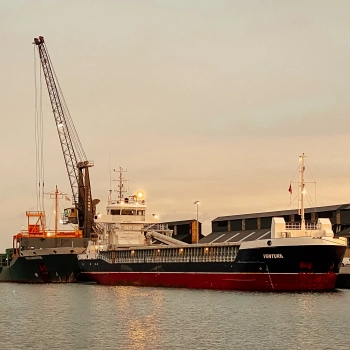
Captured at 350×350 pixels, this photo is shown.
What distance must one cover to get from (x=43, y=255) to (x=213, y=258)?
111 feet

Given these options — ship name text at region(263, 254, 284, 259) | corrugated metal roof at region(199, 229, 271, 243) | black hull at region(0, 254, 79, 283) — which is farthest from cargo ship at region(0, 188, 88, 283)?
ship name text at region(263, 254, 284, 259)

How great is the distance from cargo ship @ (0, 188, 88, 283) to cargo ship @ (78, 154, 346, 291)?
2623 millimetres

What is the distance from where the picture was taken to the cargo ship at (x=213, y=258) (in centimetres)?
7006

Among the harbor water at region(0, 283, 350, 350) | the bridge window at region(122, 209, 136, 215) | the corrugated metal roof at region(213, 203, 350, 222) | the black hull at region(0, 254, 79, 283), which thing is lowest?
the harbor water at region(0, 283, 350, 350)

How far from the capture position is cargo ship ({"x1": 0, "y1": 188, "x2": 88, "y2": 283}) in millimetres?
104375

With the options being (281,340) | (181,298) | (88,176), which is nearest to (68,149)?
(88,176)

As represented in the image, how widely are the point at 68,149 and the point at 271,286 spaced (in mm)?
59774

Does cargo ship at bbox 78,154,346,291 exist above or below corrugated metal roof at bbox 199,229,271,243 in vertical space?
below

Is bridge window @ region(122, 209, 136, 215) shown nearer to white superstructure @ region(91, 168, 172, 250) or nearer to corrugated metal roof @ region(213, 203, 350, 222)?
white superstructure @ region(91, 168, 172, 250)

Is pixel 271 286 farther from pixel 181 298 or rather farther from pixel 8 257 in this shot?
pixel 8 257

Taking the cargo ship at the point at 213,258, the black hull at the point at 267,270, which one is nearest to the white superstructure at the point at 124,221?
the cargo ship at the point at 213,258

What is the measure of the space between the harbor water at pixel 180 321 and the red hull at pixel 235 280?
1724 millimetres

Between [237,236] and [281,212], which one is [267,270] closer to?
[281,212]

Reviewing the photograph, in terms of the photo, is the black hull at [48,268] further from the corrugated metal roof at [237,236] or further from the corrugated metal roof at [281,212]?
the corrugated metal roof at [281,212]
